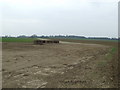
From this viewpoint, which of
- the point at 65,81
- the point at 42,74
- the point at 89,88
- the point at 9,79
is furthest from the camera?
the point at 42,74

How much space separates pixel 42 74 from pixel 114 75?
316cm

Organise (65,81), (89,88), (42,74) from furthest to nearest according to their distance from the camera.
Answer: (42,74) < (65,81) < (89,88)

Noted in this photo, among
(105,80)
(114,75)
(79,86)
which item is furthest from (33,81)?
(114,75)

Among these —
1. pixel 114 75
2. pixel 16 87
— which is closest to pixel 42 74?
pixel 16 87

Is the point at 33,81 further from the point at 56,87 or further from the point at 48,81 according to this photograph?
the point at 56,87

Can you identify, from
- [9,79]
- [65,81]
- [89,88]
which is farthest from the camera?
[9,79]

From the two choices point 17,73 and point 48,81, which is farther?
point 17,73

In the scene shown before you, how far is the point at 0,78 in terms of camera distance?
9.04 m

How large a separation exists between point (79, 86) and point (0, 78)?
3506 millimetres

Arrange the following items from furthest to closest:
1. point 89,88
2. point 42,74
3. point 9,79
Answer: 1. point 42,74
2. point 9,79
3. point 89,88

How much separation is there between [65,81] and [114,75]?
91.6 inches

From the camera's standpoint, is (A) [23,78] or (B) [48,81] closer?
(B) [48,81]

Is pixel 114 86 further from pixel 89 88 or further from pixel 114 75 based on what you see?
pixel 114 75

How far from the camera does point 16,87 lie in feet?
24.6
